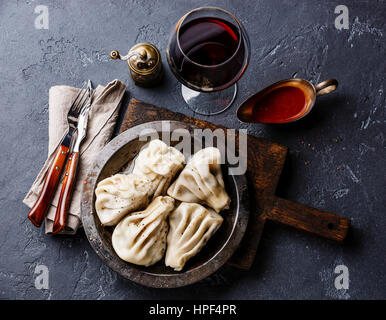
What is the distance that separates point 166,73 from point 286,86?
0.73 metres

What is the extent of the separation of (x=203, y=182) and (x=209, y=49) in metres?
0.66

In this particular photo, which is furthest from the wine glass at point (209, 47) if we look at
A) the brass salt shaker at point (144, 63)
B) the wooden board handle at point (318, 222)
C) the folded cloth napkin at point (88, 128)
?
the wooden board handle at point (318, 222)

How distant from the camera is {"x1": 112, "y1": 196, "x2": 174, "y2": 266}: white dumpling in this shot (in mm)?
1859

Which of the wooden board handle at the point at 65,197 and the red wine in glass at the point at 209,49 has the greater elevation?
the red wine in glass at the point at 209,49

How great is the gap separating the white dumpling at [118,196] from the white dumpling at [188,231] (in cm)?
23

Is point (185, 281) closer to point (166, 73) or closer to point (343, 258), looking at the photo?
point (343, 258)

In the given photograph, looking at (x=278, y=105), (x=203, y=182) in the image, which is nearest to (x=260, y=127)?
(x=278, y=105)

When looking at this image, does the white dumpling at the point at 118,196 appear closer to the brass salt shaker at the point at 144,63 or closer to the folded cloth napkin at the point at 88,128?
the folded cloth napkin at the point at 88,128

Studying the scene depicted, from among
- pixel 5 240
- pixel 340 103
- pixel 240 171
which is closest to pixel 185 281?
pixel 240 171

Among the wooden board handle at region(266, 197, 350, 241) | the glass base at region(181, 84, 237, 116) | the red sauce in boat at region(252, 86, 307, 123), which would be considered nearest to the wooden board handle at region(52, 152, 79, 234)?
the glass base at region(181, 84, 237, 116)

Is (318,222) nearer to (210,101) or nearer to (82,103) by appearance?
(210,101)

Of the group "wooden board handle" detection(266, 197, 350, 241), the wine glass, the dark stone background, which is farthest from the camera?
the dark stone background

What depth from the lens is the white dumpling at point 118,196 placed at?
6.14 ft

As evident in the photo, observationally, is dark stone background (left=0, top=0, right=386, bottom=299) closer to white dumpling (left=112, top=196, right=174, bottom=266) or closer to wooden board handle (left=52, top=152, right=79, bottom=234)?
wooden board handle (left=52, top=152, right=79, bottom=234)
